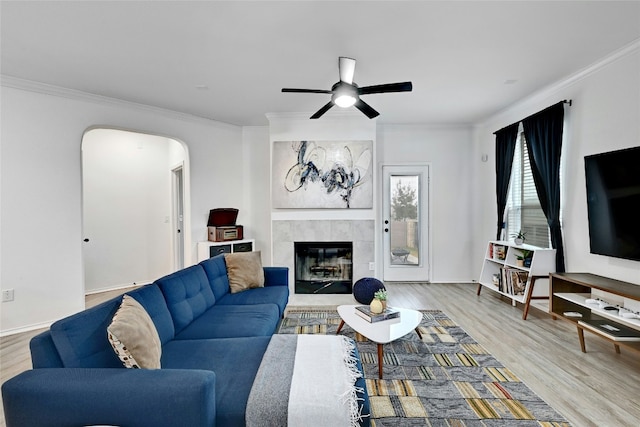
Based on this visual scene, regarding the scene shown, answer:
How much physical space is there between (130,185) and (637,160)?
21.0 feet

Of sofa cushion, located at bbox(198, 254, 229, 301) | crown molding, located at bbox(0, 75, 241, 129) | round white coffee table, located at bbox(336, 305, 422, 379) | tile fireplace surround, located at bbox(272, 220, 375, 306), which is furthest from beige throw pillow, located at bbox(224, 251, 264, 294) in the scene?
crown molding, located at bbox(0, 75, 241, 129)

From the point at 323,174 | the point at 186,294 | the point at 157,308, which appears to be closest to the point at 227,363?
the point at 157,308

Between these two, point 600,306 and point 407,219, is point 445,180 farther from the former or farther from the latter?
point 600,306

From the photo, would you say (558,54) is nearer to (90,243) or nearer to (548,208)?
(548,208)

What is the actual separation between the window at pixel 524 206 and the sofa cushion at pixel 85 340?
14.8 ft

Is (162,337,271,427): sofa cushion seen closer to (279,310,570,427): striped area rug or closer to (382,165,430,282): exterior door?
(279,310,570,427): striped area rug

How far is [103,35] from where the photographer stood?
2.52 m

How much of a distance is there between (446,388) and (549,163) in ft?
9.48

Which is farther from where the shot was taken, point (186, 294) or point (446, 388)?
point (186, 294)

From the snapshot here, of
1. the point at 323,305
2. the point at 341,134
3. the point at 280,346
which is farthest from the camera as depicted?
the point at 341,134

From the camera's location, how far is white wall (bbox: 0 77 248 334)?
3.33 meters

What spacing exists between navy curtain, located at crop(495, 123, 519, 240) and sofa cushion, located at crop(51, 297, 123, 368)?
486 cm

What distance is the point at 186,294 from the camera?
249cm

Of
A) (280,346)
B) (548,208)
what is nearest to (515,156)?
(548,208)
